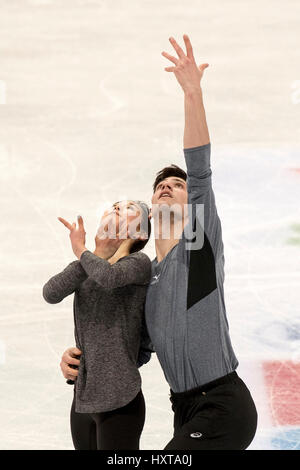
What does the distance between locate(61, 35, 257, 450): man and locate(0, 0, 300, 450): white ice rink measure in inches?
40.7

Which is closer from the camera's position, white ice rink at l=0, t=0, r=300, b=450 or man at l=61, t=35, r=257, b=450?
man at l=61, t=35, r=257, b=450

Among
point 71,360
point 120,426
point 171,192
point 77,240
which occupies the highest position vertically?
point 171,192

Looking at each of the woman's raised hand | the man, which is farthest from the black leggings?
the woman's raised hand

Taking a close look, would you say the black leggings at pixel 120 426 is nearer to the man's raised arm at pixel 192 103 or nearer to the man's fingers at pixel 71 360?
the man's fingers at pixel 71 360

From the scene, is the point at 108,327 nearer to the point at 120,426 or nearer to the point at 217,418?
the point at 120,426

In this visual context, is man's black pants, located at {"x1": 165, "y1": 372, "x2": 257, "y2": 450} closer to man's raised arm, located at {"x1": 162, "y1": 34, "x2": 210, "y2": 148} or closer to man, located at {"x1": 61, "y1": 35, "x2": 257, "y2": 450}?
man, located at {"x1": 61, "y1": 35, "x2": 257, "y2": 450}

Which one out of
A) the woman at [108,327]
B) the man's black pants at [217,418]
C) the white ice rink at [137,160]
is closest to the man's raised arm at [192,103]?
the woman at [108,327]

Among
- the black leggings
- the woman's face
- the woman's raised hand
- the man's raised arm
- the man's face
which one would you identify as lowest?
the black leggings

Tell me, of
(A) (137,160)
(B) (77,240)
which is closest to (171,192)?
(B) (77,240)

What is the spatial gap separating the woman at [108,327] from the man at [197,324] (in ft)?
0.19

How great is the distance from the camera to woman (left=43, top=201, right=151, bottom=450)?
7.45 ft

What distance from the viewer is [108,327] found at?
90.4 inches

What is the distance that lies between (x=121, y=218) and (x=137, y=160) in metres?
1.77

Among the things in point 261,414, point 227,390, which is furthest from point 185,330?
point 261,414
